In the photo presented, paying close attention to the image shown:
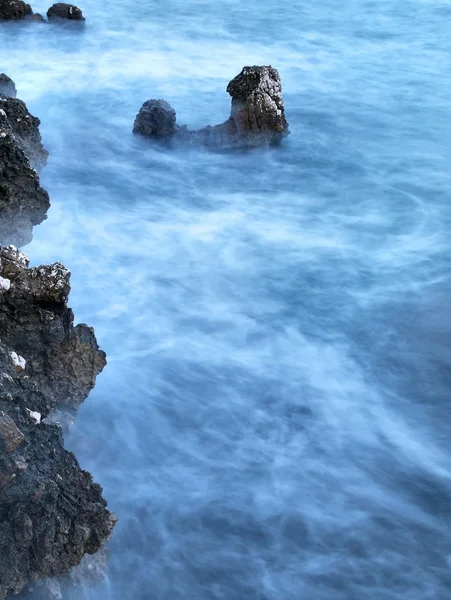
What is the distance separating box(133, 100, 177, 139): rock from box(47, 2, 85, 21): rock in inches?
224

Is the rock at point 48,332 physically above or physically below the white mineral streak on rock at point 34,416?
above

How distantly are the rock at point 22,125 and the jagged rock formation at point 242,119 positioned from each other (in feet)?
6.87

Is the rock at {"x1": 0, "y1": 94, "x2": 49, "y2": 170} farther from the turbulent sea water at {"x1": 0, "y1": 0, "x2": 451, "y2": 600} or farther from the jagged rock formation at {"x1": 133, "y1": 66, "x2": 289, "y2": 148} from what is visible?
the jagged rock formation at {"x1": 133, "y1": 66, "x2": 289, "y2": 148}

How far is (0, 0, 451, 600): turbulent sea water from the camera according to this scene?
5957 millimetres

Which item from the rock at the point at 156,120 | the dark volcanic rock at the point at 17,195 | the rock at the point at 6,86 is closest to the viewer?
the dark volcanic rock at the point at 17,195

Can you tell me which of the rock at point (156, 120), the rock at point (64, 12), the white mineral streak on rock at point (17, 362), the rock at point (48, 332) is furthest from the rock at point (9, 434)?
the rock at point (64, 12)

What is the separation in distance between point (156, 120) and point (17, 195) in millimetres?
4380

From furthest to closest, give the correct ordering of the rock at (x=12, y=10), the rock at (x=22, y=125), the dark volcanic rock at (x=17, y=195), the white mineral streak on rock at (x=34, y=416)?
the rock at (x=12, y=10) → the rock at (x=22, y=125) → the dark volcanic rock at (x=17, y=195) → the white mineral streak on rock at (x=34, y=416)

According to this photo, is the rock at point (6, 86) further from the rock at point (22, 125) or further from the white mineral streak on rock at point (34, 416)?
the white mineral streak on rock at point (34, 416)

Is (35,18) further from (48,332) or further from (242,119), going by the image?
(48,332)

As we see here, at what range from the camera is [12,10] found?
16.1 m

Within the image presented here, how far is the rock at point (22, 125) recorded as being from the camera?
9164 mm

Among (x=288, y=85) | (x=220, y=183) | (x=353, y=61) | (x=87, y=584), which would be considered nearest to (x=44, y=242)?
(x=220, y=183)

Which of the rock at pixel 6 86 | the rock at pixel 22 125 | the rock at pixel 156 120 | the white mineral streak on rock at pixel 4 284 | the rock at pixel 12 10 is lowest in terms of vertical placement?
the white mineral streak on rock at pixel 4 284
